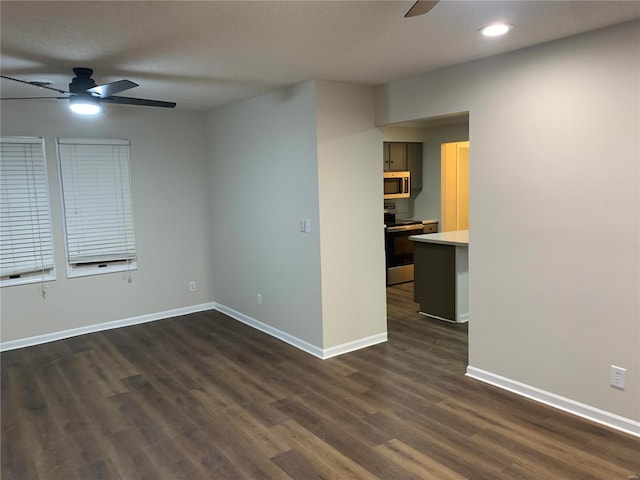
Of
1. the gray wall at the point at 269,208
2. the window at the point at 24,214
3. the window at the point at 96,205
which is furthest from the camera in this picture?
the window at the point at 96,205

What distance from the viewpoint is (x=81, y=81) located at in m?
3.27

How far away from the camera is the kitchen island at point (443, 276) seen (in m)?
4.91

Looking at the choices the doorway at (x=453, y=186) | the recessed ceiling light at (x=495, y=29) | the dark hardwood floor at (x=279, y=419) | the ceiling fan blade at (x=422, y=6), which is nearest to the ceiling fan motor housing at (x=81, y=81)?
the dark hardwood floor at (x=279, y=419)

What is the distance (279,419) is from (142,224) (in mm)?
3135

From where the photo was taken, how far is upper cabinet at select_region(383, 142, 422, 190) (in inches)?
276

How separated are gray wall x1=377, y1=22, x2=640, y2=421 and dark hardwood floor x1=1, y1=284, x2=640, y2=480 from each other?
368mm

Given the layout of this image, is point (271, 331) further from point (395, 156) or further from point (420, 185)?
point (420, 185)

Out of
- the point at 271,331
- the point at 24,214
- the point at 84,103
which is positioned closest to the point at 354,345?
the point at 271,331

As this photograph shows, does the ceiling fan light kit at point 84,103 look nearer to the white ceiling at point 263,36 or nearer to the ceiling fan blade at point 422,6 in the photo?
the white ceiling at point 263,36

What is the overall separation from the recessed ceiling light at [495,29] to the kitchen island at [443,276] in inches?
92.9

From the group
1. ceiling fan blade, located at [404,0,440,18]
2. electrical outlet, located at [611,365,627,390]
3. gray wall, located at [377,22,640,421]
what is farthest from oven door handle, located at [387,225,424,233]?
ceiling fan blade, located at [404,0,440,18]

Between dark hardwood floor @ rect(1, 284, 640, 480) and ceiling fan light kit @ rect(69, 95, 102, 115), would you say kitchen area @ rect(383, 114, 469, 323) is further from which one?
ceiling fan light kit @ rect(69, 95, 102, 115)

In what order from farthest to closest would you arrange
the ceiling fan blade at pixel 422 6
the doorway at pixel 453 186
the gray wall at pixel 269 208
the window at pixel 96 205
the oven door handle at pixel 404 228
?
the doorway at pixel 453 186, the oven door handle at pixel 404 228, the window at pixel 96 205, the gray wall at pixel 269 208, the ceiling fan blade at pixel 422 6

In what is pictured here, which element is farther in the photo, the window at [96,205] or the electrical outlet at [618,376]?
the window at [96,205]
